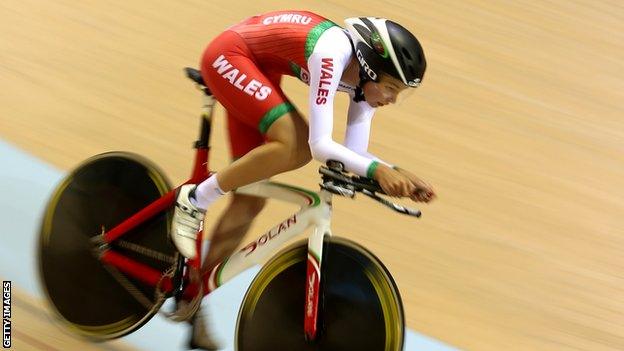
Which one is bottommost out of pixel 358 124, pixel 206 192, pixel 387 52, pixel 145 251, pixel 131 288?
pixel 131 288

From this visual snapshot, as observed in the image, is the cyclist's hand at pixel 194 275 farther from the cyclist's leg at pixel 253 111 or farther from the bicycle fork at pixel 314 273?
the bicycle fork at pixel 314 273

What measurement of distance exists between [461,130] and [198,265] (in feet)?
7.47

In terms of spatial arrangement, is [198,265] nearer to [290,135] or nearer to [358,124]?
[290,135]

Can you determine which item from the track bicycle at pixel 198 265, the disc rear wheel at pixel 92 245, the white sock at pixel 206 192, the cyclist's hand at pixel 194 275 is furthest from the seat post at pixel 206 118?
the cyclist's hand at pixel 194 275

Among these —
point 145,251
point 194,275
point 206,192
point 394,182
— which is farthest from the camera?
point 145,251

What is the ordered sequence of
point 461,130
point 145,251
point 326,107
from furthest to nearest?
1. point 461,130
2. point 145,251
3. point 326,107

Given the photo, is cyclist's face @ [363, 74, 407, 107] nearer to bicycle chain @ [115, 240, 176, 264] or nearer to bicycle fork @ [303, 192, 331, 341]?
bicycle fork @ [303, 192, 331, 341]

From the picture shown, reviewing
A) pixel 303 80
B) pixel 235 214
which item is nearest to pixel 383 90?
pixel 303 80

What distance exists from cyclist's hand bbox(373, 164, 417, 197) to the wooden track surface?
1.25m

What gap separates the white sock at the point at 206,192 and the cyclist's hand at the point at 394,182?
1.90 ft

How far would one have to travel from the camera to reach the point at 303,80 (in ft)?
7.23

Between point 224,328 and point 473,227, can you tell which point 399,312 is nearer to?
point 224,328

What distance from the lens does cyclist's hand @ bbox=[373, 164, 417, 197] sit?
6.18ft

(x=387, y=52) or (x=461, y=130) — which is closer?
(x=387, y=52)
